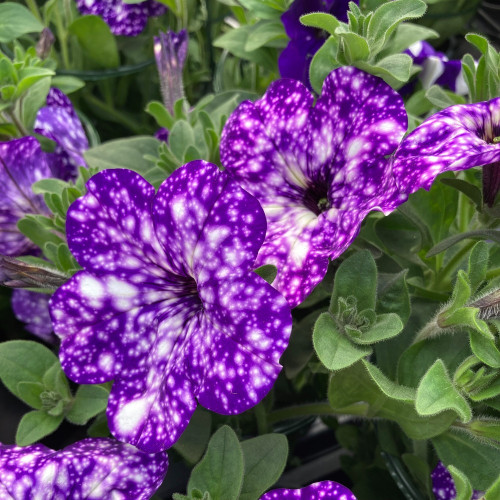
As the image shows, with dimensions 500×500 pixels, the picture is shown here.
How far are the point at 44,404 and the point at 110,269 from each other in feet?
0.60

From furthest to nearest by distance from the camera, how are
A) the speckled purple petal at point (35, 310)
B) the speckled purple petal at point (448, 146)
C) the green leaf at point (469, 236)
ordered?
1. the speckled purple petal at point (35, 310)
2. the green leaf at point (469, 236)
3. the speckled purple petal at point (448, 146)

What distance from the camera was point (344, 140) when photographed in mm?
501

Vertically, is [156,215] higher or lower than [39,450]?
higher

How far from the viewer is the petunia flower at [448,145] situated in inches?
16.0

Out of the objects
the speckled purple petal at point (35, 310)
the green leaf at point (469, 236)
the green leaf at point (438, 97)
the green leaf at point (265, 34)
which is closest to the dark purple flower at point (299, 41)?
the green leaf at point (265, 34)

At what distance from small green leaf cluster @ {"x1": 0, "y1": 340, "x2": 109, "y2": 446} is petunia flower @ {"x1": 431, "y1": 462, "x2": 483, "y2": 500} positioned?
0.92ft

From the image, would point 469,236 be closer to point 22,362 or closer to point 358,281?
point 358,281

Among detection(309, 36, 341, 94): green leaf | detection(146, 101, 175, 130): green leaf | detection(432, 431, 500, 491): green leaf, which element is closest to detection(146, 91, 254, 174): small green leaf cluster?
detection(146, 101, 175, 130): green leaf

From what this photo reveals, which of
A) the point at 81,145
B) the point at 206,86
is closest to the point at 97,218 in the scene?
the point at 81,145

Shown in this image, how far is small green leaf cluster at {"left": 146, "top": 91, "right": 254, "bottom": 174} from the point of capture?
611 millimetres

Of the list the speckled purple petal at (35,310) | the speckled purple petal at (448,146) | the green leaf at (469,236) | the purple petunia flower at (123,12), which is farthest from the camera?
the purple petunia flower at (123,12)

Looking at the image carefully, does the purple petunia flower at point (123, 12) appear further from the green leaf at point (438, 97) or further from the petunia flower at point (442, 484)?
the petunia flower at point (442, 484)

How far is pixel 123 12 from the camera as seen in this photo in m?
0.93

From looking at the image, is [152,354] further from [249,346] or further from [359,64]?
[359,64]
